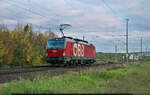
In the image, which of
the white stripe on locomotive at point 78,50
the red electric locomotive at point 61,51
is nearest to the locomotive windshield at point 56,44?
the red electric locomotive at point 61,51

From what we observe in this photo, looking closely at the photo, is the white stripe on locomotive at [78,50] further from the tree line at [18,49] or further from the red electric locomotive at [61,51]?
the tree line at [18,49]

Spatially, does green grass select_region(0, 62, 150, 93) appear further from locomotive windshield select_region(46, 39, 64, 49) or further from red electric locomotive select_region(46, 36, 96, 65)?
locomotive windshield select_region(46, 39, 64, 49)

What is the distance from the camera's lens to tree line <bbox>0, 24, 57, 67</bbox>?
41250mm

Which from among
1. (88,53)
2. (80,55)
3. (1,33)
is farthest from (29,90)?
(1,33)

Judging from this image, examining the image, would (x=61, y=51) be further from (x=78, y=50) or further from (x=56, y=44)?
(x=78, y=50)

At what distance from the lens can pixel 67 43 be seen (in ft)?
87.6

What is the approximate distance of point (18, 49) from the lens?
44.2 metres

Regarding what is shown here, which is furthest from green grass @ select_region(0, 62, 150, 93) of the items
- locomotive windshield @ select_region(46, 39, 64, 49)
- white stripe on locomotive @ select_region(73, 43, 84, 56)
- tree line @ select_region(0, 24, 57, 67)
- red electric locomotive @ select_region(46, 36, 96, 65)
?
tree line @ select_region(0, 24, 57, 67)

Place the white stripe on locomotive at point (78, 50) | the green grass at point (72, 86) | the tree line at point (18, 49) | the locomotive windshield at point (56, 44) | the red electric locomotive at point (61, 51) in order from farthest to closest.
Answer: the tree line at point (18, 49), the white stripe on locomotive at point (78, 50), the locomotive windshield at point (56, 44), the red electric locomotive at point (61, 51), the green grass at point (72, 86)

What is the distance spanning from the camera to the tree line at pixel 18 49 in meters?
41.2

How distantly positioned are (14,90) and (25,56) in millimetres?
35975

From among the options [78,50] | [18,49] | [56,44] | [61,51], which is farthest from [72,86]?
[18,49]

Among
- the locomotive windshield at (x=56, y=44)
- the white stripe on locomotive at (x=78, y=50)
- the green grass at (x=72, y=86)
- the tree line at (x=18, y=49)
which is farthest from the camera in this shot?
the tree line at (x=18, y=49)

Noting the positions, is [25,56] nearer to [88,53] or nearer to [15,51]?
[15,51]
